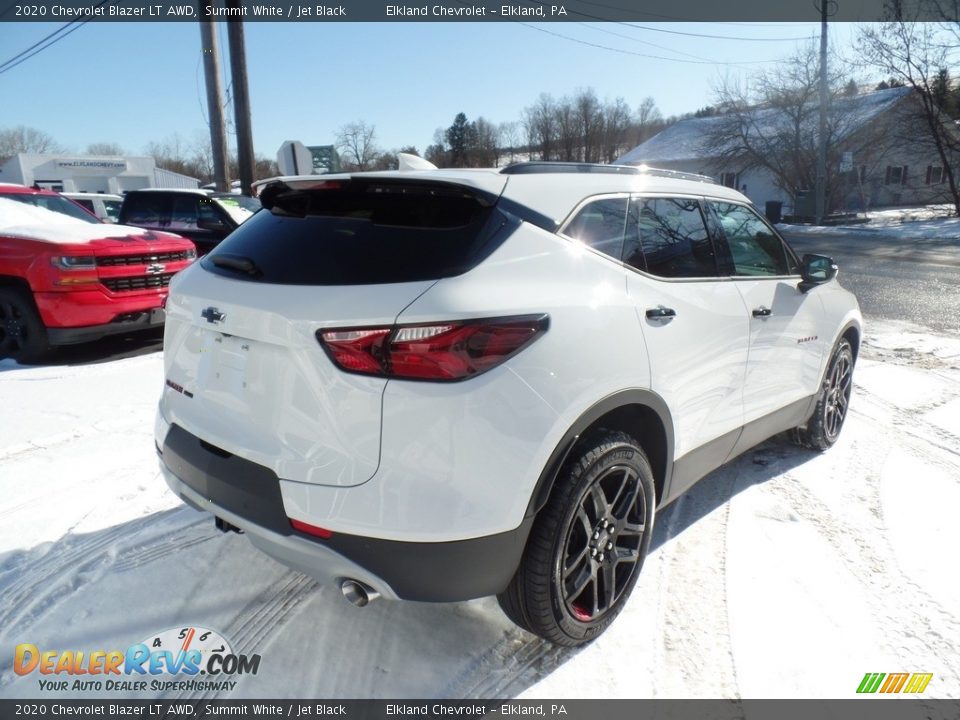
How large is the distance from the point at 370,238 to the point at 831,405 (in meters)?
3.59

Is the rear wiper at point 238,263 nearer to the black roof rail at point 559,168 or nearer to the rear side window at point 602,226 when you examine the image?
the black roof rail at point 559,168

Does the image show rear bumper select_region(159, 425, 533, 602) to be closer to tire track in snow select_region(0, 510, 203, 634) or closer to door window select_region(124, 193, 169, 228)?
tire track in snow select_region(0, 510, 203, 634)

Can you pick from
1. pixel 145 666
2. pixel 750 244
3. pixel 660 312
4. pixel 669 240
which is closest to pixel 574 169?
pixel 669 240

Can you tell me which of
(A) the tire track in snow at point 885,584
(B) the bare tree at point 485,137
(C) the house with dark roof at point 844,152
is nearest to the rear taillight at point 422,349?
(A) the tire track in snow at point 885,584

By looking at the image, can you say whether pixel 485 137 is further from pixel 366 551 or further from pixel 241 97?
pixel 366 551

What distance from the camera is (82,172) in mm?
50688

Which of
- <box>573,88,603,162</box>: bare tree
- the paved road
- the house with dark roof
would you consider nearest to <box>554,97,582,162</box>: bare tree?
<box>573,88,603,162</box>: bare tree

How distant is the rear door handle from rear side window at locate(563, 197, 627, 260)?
251 mm

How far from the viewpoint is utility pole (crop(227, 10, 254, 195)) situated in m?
12.2

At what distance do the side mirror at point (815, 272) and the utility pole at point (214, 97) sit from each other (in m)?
11.7

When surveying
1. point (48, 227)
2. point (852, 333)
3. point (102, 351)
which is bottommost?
point (102, 351)

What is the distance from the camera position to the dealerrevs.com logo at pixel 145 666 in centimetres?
221

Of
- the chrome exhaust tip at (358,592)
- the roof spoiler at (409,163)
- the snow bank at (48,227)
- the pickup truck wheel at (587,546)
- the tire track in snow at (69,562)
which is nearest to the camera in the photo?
the chrome exhaust tip at (358,592)

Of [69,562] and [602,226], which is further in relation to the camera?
[69,562]
